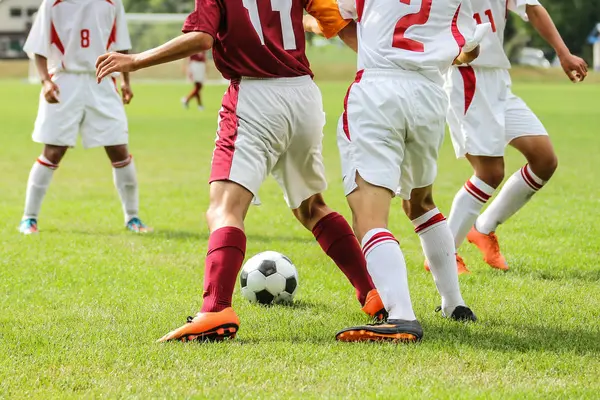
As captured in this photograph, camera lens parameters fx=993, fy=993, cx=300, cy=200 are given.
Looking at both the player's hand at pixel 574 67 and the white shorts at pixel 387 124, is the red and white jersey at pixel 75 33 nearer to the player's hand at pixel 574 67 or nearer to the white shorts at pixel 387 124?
the player's hand at pixel 574 67

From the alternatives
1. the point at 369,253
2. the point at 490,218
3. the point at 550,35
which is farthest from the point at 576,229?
the point at 369,253

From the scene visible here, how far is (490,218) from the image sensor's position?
688 cm

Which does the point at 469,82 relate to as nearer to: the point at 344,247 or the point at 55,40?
the point at 344,247

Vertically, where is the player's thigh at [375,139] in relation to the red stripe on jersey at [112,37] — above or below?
above

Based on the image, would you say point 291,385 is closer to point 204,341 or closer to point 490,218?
point 204,341

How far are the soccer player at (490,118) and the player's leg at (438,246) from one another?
1.38 m

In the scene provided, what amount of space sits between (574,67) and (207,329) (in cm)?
304

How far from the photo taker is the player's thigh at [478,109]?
6.38 meters

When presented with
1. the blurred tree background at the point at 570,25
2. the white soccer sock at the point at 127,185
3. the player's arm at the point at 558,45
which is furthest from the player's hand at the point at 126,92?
the blurred tree background at the point at 570,25

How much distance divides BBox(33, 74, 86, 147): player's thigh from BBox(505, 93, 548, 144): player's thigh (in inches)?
146

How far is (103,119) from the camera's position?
8.34 m

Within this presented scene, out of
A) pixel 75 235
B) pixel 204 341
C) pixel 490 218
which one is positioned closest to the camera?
pixel 204 341

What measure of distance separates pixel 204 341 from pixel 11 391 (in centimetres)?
101

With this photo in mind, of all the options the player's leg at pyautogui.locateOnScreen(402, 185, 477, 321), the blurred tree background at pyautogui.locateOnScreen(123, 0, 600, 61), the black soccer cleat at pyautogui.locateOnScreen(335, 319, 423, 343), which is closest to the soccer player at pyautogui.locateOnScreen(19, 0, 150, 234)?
the player's leg at pyautogui.locateOnScreen(402, 185, 477, 321)
